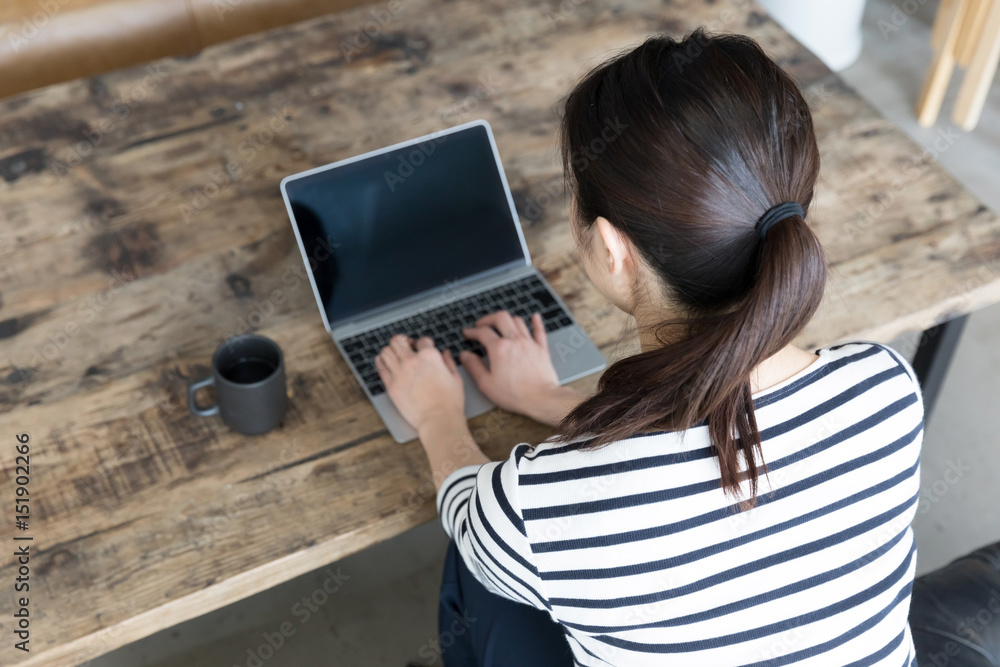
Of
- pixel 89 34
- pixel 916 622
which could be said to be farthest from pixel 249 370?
pixel 89 34

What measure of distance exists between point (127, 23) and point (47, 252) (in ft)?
2.66

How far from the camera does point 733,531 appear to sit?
2.46 feet

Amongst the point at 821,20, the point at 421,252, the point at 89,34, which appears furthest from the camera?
the point at 821,20

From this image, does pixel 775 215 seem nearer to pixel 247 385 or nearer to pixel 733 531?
pixel 733 531

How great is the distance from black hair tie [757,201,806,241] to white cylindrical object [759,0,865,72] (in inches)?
77.5

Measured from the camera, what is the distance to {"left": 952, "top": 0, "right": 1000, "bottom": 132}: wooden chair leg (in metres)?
2.30

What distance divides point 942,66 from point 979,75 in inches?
3.6

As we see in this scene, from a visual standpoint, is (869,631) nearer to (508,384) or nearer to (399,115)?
(508,384)

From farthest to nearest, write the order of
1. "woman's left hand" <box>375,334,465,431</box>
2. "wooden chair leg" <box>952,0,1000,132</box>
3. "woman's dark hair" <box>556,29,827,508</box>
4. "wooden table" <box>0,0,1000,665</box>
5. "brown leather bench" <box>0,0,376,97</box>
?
1. "wooden chair leg" <box>952,0,1000,132</box>
2. "brown leather bench" <box>0,0,376,97</box>
3. "woman's left hand" <box>375,334,465,431</box>
4. "wooden table" <box>0,0,1000,665</box>
5. "woman's dark hair" <box>556,29,827,508</box>

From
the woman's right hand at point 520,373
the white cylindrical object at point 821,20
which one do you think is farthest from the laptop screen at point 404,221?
the white cylindrical object at point 821,20

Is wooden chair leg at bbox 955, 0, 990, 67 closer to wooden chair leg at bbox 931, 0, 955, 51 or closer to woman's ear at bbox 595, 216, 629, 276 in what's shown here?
wooden chair leg at bbox 931, 0, 955, 51

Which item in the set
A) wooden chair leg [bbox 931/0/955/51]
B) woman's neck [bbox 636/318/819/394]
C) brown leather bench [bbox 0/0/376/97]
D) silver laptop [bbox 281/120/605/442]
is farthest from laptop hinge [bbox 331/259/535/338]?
wooden chair leg [bbox 931/0/955/51]

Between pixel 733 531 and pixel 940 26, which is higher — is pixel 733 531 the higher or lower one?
the higher one

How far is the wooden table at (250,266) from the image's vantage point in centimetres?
91
